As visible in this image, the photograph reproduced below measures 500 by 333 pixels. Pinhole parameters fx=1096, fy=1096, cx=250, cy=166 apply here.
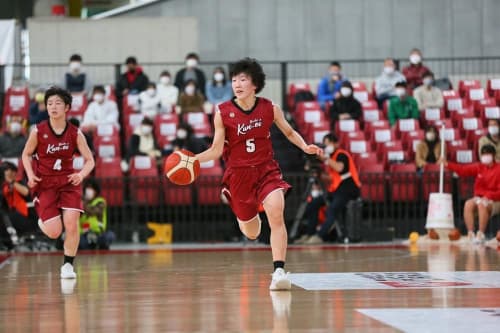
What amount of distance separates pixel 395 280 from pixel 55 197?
141 inches

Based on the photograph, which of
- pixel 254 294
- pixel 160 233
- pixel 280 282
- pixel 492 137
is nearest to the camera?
pixel 254 294

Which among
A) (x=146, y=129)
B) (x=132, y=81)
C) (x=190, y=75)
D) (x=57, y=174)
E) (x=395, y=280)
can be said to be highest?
(x=190, y=75)

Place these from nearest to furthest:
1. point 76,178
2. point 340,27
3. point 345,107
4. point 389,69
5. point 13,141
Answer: point 76,178 → point 13,141 → point 345,107 → point 389,69 → point 340,27

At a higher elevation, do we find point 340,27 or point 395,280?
point 340,27

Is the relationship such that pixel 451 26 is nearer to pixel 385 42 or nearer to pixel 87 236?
pixel 385 42

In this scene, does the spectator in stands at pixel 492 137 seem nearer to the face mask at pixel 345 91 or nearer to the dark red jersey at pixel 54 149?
the face mask at pixel 345 91

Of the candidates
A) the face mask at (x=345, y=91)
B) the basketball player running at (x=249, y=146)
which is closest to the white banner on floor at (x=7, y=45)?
the face mask at (x=345, y=91)

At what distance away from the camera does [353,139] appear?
20562mm

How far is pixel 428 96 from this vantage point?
73.0 feet

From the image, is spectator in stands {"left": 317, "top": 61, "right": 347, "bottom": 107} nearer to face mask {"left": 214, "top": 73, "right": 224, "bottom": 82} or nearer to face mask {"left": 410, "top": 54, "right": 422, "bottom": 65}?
face mask {"left": 410, "top": 54, "right": 422, "bottom": 65}

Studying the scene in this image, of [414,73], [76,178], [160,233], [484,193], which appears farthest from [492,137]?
[76,178]

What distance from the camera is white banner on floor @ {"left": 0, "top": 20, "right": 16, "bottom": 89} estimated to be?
2316cm

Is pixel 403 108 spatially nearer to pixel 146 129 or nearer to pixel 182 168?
pixel 146 129

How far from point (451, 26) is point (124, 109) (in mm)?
8765
